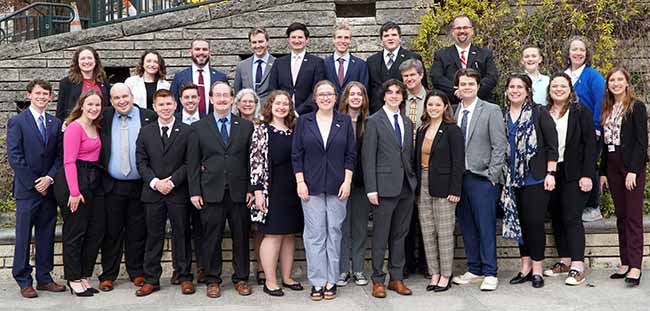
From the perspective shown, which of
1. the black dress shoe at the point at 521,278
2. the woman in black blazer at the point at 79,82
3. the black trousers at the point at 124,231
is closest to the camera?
the black trousers at the point at 124,231

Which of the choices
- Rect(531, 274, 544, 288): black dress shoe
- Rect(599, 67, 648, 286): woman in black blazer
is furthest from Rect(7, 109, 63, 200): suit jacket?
Rect(599, 67, 648, 286): woman in black blazer

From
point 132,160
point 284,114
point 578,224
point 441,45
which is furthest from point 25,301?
point 441,45

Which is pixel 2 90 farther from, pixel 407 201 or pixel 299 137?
pixel 407 201

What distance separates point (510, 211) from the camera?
6254 mm

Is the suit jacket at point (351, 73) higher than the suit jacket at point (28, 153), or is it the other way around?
the suit jacket at point (351, 73)

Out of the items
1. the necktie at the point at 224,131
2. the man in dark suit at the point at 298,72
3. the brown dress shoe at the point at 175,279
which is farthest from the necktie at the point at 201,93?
the brown dress shoe at the point at 175,279

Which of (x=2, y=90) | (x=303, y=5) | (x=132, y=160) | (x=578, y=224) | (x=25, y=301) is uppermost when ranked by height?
(x=303, y=5)

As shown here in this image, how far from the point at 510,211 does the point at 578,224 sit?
0.59 metres

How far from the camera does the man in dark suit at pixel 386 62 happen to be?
279 inches

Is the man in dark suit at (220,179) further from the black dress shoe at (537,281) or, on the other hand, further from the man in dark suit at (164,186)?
the black dress shoe at (537,281)

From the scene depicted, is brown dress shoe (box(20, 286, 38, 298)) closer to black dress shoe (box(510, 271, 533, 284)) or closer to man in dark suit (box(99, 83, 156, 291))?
man in dark suit (box(99, 83, 156, 291))

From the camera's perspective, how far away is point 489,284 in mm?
6215

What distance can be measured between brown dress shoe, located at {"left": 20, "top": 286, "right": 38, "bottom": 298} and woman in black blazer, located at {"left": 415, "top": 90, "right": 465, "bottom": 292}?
3.17m

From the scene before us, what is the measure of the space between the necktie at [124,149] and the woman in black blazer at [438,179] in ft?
7.71
